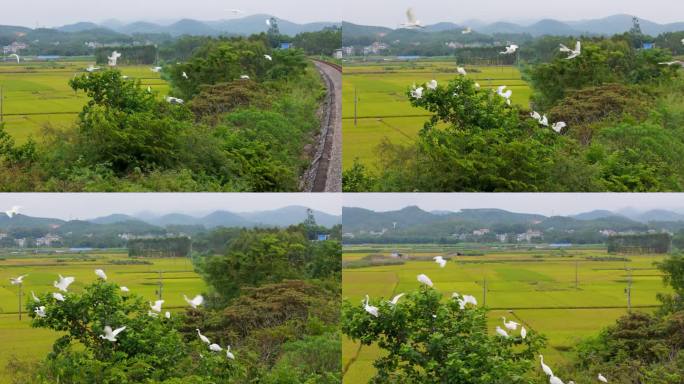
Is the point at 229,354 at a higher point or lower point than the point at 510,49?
lower

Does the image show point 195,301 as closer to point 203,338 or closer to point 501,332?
point 203,338

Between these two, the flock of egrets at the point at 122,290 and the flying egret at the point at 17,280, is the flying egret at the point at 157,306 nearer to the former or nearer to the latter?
the flock of egrets at the point at 122,290

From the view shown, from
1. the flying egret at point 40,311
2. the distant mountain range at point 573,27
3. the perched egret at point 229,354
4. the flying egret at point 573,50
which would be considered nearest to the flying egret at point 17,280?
Result: the flying egret at point 40,311

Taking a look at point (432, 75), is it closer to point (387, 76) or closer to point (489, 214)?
point (387, 76)

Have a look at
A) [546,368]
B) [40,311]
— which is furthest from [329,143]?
[40,311]

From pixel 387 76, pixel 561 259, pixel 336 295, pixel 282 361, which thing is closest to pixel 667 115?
pixel 561 259
